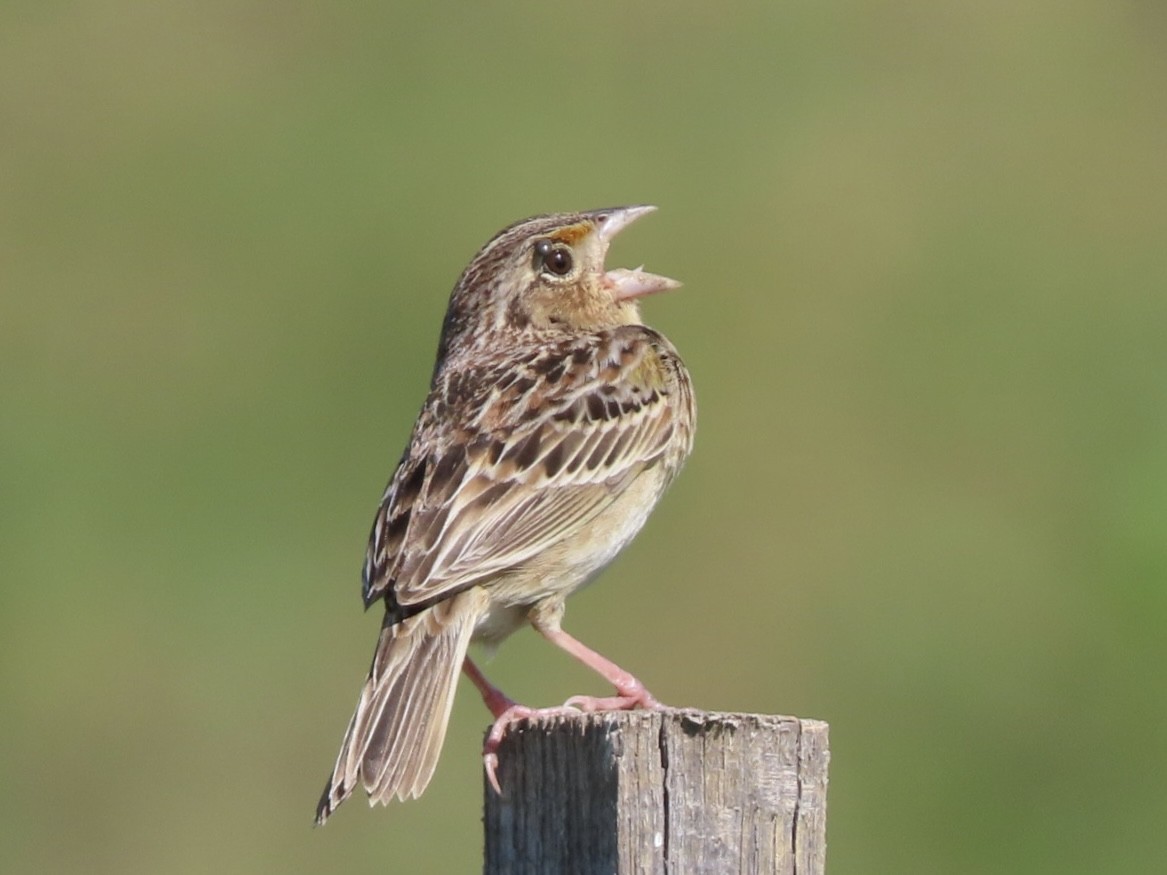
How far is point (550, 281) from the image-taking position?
7.76 metres

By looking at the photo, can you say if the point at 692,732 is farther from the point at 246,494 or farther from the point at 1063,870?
the point at 246,494

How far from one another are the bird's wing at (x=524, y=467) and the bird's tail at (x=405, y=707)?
3.9 inches

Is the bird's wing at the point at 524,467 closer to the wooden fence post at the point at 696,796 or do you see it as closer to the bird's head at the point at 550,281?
the bird's head at the point at 550,281

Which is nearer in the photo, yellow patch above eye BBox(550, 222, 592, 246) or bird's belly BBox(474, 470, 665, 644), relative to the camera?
bird's belly BBox(474, 470, 665, 644)

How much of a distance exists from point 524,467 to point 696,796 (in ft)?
7.19

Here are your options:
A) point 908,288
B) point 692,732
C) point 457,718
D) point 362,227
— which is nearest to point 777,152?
point 908,288

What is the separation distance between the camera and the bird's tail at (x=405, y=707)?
5.88 m

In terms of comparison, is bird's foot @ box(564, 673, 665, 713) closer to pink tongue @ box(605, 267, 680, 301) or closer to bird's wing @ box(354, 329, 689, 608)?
bird's wing @ box(354, 329, 689, 608)

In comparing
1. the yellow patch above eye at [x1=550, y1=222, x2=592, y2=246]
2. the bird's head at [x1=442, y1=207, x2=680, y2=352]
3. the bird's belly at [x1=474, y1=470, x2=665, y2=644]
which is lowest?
the bird's belly at [x1=474, y1=470, x2=665, y2=644]

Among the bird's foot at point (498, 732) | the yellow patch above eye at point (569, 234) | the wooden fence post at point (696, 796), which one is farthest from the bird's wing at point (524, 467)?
the wooden fence post at point (696, 796)

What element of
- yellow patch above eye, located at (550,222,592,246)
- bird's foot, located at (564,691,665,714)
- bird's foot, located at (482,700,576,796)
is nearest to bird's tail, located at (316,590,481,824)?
bird's foot, located at (564,691,665,714)

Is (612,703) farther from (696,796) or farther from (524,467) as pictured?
(696,796)

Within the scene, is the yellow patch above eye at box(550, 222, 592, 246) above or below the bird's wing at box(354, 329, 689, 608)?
above

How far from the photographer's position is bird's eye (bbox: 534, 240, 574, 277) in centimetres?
775
